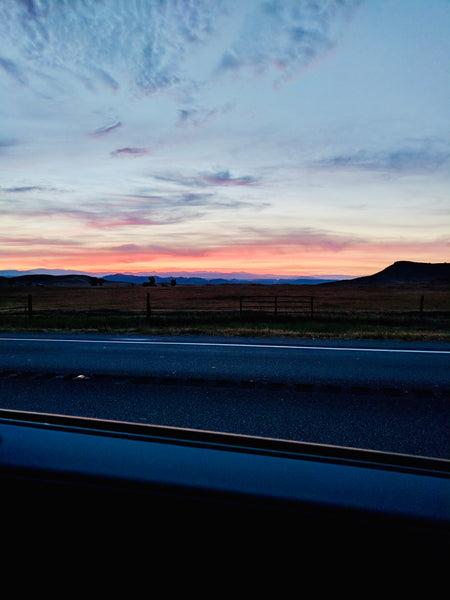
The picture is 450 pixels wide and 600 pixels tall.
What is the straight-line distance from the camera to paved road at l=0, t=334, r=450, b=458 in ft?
15.3

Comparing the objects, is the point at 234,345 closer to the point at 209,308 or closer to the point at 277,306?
the point at 277,306

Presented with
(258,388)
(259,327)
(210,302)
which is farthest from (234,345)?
(210,302)

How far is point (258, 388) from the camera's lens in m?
6.26

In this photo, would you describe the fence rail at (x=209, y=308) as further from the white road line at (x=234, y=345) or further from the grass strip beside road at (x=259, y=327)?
the white road line at (x=234, y=345)

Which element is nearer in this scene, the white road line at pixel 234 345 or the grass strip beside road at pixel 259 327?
the white road line at pixel 234 345

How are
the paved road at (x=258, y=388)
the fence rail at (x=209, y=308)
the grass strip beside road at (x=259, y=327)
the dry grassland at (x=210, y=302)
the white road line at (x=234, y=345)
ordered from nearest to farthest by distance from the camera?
the paved road at (x=258, y=388) < the white road line at (x=234, y=345) < the grass strip beside road at (x=259, y=327) < the fence rail at (x=209, y=308) < the dry grassland at (x=210, y=302)

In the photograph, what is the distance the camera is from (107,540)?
1337mm

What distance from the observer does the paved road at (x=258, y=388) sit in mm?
4652

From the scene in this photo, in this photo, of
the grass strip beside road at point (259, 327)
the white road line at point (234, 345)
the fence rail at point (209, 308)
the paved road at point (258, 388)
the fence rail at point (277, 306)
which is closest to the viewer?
the paved road at point (258, 388)

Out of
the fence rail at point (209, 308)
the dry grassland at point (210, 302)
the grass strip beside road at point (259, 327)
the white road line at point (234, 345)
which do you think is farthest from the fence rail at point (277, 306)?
the white road line at point (234, 345)

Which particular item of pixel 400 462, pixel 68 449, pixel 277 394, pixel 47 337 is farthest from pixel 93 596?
pixel 47 337

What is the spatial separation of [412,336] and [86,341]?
30.7 ft

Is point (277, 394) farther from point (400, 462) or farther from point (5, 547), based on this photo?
point (5, 547)


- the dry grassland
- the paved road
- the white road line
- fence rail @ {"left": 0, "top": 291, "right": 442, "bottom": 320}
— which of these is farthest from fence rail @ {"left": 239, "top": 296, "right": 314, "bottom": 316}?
the paved road
